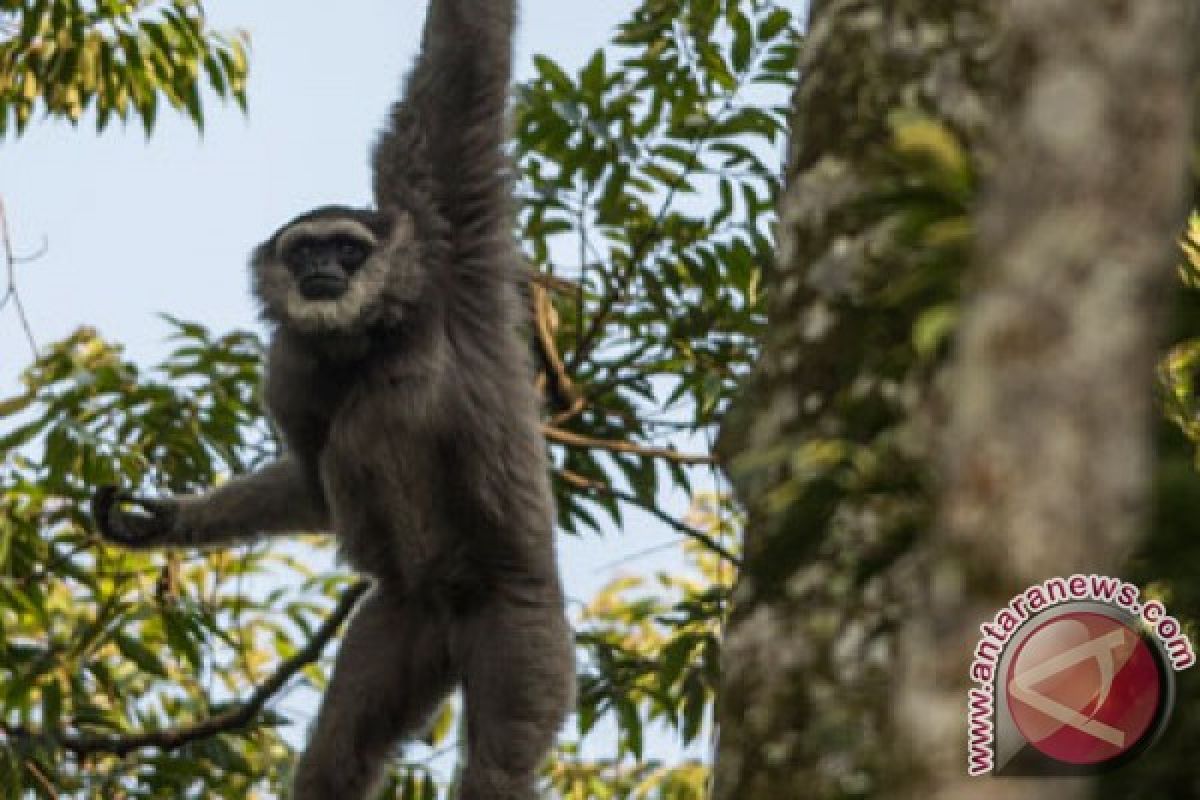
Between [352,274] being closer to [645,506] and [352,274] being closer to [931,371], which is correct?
[645,506]

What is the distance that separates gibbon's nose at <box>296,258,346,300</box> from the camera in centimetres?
635

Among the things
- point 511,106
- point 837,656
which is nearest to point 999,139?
point 837,656

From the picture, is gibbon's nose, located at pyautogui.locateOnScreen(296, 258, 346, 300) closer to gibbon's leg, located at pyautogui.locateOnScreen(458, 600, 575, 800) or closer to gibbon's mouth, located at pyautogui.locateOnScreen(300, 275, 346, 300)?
gibbon's mouth, located at pyautogui.locateOnScreen(300, 275, 346, 300)

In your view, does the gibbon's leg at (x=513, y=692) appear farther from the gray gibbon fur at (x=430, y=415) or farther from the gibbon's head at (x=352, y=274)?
the gibbon's head at (x=352, y=274)

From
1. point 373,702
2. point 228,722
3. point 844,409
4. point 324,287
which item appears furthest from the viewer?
point 228,722

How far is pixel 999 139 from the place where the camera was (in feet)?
5.98

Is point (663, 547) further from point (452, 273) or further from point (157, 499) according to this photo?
point (157, 499)

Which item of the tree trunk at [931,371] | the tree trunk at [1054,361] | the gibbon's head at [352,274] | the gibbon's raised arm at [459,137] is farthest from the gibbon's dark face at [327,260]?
the tree trunk at [1054,361]

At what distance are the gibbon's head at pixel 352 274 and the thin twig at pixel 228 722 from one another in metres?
1.22

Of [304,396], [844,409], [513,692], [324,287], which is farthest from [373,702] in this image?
[844,409]

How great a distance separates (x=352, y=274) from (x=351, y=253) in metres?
0.10

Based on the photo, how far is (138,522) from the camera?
7.34 meters

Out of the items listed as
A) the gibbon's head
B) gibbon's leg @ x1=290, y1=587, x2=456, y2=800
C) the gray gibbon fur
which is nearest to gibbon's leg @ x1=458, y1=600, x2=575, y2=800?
the gray gibbon fur

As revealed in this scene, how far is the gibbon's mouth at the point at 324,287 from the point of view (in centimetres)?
634
